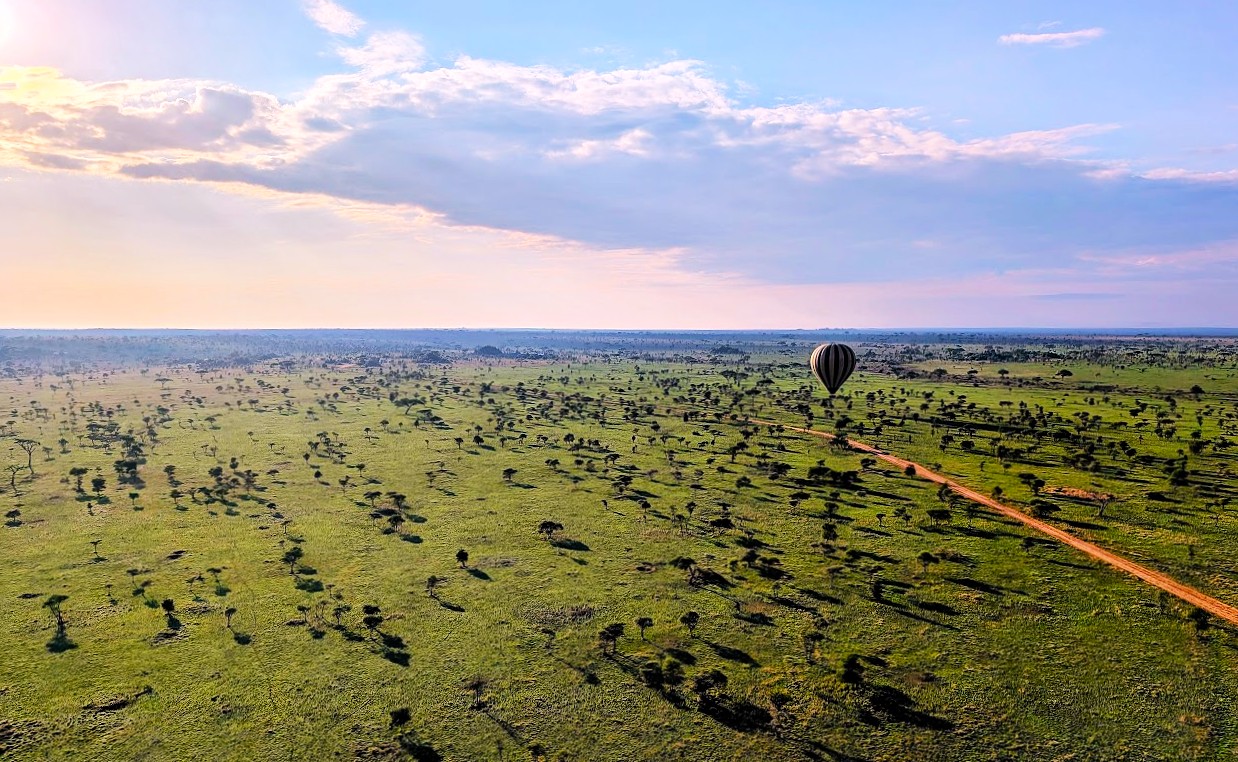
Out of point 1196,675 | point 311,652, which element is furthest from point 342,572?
point 1196,675

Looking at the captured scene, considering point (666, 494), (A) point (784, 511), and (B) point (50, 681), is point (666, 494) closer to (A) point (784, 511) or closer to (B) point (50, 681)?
(A) point (784, 511)

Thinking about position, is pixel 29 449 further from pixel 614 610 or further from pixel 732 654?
pixel 732 654

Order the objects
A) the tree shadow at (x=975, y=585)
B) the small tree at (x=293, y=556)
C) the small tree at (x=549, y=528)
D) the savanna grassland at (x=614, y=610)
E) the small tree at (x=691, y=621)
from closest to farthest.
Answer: the savanna grassland at (x=614, y=610) → the small tree at (x=691, y=621) → the tree shadow at (x=975, y=585) → the small tree at (x=293, y=556) → the small tree at (x=549, y=528)

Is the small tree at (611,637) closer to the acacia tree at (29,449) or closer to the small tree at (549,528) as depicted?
the small tree at (549,528)

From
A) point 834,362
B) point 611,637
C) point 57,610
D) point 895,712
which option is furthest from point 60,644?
point 834,362

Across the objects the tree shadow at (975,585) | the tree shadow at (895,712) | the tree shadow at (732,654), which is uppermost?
the tree shadow at (975,585)

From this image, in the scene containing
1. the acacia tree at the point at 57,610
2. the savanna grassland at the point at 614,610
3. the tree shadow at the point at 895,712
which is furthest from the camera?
the acacia tree at the point at 57,610

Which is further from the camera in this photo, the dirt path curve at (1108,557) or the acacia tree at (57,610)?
the dirt path curve at (1108,557)

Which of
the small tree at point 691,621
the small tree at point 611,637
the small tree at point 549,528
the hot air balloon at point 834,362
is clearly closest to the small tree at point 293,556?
the small tree at point 549,528

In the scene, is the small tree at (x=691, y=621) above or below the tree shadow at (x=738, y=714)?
above
